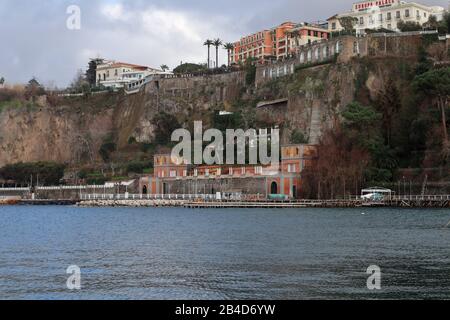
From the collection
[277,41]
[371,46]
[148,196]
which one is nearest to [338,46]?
[371,46]

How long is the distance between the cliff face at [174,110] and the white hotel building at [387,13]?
1724 centimetres

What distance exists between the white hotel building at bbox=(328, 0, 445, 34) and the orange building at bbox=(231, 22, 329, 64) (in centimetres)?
507

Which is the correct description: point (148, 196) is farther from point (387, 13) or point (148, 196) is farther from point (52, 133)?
point (387, 13)

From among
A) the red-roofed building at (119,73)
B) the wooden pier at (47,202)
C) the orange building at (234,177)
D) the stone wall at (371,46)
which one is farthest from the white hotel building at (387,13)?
the wooden pier at (47,202)

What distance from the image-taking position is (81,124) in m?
138

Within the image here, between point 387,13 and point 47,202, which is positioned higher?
point 387,13

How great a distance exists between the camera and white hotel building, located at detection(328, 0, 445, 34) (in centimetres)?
11612

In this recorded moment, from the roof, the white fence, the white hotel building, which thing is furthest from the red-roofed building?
the white hotel building

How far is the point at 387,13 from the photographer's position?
11906 cm

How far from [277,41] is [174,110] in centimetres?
2543

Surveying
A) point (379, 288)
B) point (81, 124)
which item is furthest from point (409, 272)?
point (81, 124)
